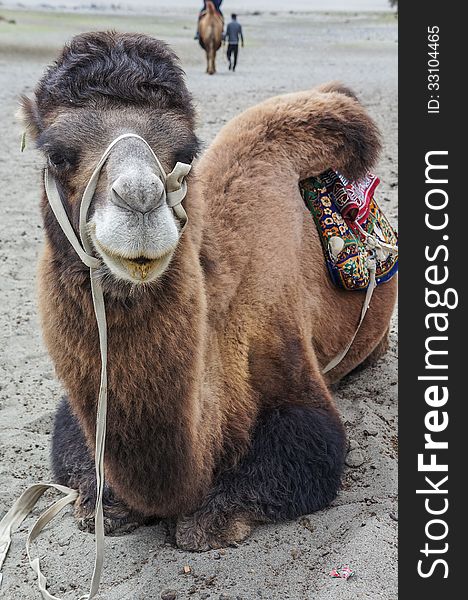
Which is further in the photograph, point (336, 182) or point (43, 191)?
point (336, 182)

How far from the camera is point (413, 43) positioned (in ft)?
12.3

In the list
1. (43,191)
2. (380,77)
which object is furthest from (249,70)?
(43,191)

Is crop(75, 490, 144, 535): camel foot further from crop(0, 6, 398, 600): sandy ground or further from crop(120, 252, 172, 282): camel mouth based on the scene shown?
crop(120, 252, 172, 282): camel mouth

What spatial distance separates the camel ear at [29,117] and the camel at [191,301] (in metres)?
0.01

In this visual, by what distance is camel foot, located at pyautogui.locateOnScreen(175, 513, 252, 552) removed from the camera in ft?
11.2

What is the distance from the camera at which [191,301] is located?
126 inches

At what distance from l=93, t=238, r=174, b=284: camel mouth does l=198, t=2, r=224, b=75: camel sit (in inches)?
788

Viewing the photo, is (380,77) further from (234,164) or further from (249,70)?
(234,164)

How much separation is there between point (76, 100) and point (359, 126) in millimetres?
2008

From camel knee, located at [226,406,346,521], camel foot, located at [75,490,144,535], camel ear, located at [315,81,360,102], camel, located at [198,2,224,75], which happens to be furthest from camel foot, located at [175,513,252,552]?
camel, located at [198,2,224,75]

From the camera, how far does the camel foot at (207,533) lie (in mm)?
3408

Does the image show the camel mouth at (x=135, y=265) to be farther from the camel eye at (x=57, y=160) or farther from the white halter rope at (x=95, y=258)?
the camel eye at (x=57, y=160)

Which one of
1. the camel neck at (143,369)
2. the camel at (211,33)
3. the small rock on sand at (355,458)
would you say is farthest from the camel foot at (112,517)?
the camel at (211,33)

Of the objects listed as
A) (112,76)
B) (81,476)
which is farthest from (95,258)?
(81,476)
